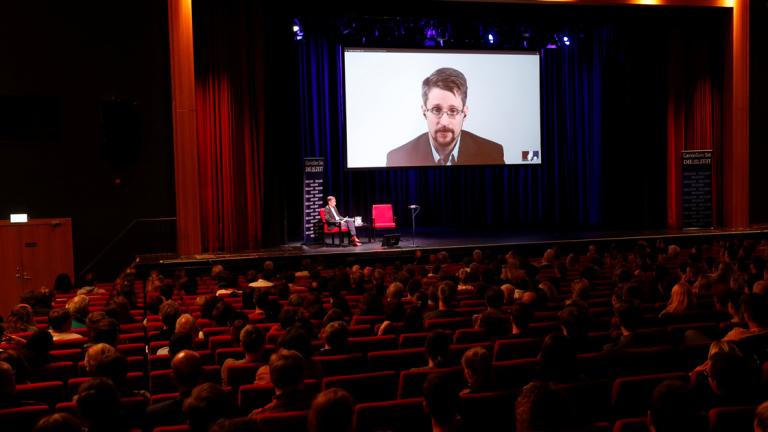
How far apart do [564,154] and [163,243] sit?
10.1 m

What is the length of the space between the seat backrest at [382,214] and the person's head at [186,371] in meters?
11.7

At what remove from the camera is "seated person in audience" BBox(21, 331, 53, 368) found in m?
4.69

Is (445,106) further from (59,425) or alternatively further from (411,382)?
(59,425)

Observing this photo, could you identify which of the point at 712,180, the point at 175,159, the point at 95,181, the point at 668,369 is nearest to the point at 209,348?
the point at 668,369

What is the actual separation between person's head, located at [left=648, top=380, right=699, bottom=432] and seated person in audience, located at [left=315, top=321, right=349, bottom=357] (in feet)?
7.99

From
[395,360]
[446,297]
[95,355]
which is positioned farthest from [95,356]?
[446,297]

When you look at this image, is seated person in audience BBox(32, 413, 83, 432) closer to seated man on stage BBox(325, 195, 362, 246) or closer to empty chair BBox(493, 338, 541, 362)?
empty chair BBox(493, 338, 541, 362)

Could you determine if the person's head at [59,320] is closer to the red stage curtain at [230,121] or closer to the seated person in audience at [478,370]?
the seated person in audience at [478,370]

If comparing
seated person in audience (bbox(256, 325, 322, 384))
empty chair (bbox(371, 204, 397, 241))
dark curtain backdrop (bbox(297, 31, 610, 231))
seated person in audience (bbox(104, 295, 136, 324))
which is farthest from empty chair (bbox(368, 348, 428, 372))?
dark curtain backdrop (bbox(297, 31, 610, 231))

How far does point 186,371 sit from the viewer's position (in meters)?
3.65

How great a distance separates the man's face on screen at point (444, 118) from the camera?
51.3 feet

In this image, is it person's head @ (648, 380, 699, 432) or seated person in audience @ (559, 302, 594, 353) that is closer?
person's head @ (648, 380, 699, 432)

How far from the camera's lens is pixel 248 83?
14.0 m

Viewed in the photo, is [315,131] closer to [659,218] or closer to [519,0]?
[519,0]
